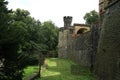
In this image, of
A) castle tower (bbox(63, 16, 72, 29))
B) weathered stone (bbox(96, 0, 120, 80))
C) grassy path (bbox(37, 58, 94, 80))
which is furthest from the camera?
castle tower (bbox(63, 16, 72, 29))

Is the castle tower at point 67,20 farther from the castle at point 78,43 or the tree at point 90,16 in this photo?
the tree at point 90,16

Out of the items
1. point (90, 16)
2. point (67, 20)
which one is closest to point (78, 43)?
point (67, 20)

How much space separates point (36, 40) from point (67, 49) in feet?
20.5

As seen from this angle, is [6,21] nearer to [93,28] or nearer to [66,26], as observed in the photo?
[93,28]

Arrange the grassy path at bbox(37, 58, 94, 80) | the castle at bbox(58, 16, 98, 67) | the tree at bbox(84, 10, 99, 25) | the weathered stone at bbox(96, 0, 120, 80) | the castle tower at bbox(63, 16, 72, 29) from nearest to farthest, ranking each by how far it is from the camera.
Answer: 1. the weathered stone at bbox(96, 0, 120, 80)
2. the grassy path at bbox(37, 58, 94, 80)
3. the castle at bbox(58, 16, 98, 67)
4. the castle tower at bbox(63, 16, 72, 29)
5. the tree at bbox(84, 10, 99, 25)

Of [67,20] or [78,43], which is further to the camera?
[67,20]

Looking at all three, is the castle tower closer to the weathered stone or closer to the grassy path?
the grassy path

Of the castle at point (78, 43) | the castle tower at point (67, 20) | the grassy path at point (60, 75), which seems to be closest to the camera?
the grassy path at point (60, 75)

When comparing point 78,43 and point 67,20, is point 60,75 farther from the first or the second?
point 67,20

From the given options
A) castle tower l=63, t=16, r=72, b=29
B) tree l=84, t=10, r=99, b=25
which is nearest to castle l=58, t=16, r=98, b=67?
castle tower l=63, t=16, r=72, b=29

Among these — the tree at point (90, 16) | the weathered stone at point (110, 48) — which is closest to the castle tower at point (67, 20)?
the tree at point (90, 16)

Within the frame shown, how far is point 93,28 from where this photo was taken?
2352cm

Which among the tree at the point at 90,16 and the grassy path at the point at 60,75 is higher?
the tree at the point at 90,16

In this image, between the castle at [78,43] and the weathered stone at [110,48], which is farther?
the castle at [78,43]
